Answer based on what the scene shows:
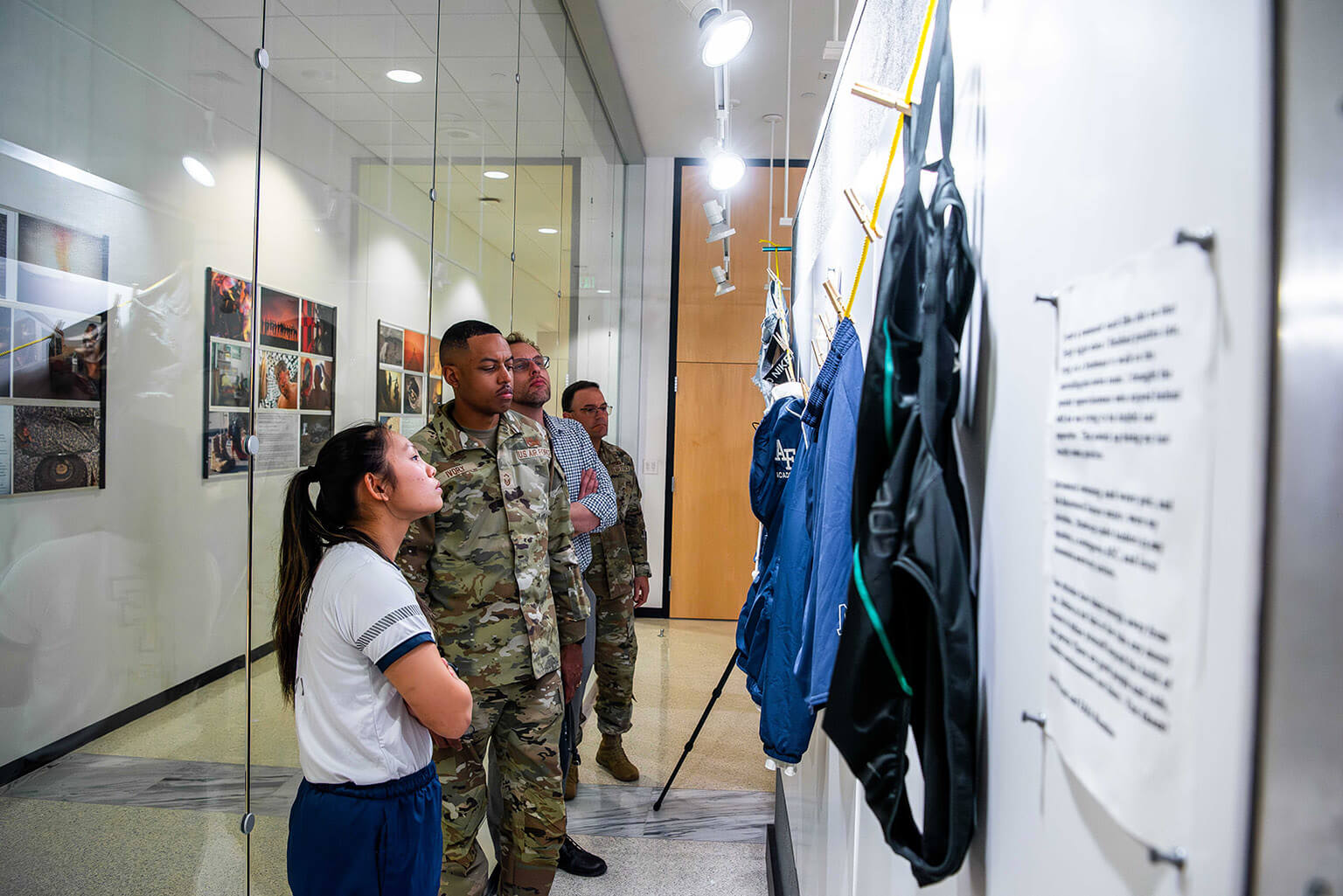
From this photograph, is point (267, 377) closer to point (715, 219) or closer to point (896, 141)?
point (896, 141)

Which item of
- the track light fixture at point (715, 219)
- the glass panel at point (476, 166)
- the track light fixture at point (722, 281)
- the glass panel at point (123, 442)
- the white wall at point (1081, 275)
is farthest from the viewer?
the track light fixture at point (722, 281)

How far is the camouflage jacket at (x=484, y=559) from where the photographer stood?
6.42ft

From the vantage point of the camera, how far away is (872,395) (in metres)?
0.73

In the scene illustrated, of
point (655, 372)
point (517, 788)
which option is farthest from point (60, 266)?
point (655, 372)

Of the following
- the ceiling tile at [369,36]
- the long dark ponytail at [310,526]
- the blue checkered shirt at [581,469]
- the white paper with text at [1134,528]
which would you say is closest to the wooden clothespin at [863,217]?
the white paper with text at [1134,528]

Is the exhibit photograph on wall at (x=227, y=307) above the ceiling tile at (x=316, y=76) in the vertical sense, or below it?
below

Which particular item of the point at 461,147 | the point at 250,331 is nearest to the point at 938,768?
the point at 250,331

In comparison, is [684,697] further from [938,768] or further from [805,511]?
[938,768]

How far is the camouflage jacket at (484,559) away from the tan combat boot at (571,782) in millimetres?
1155

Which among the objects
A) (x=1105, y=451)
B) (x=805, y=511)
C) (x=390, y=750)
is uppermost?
(x=1105, y=451)

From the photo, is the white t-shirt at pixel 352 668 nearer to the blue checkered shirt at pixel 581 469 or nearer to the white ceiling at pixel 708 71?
the blue checkered shirt at pixel 581 469

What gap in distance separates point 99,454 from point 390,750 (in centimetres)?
67

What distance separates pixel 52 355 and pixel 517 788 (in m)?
1.51

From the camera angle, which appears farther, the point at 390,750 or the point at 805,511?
the point at 805,511
